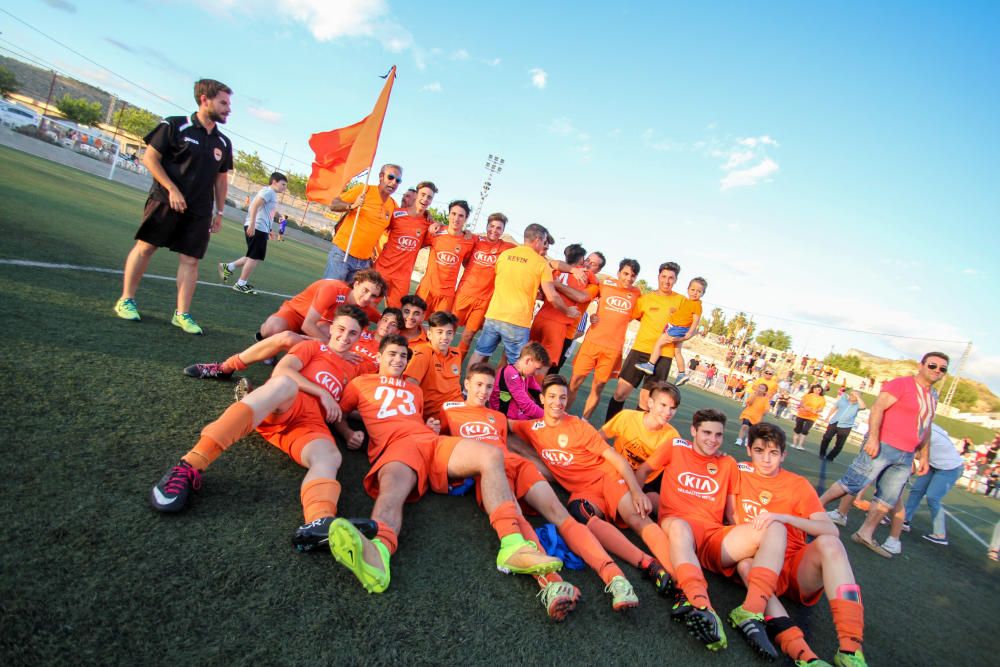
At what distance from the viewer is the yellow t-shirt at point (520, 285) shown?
17.8 ft

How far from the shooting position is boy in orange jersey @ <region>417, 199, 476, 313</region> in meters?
6.13

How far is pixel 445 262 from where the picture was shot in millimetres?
6152

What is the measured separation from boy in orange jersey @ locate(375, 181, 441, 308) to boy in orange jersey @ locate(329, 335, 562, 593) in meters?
2.68

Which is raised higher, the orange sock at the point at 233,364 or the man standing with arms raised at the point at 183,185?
the man standing with arms raised at the point at 183,185

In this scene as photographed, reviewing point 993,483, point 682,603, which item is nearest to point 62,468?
point 682,603

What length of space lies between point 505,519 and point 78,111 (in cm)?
7085

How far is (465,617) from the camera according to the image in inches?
84.2

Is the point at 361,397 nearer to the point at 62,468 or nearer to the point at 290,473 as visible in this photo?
the point at 290,473

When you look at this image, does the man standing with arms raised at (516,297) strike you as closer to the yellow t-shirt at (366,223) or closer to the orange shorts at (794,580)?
the yellow t-shirt at (366,223)

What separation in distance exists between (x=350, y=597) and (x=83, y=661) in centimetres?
86

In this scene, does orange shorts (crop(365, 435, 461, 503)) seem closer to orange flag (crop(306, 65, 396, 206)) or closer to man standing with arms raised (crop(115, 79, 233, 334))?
man standing with arms raised (crop(115, 79, 233, 334))

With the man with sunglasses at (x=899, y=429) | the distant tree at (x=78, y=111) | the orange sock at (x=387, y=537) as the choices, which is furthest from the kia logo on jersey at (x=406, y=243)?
the distant tree at (x=78, y=111)

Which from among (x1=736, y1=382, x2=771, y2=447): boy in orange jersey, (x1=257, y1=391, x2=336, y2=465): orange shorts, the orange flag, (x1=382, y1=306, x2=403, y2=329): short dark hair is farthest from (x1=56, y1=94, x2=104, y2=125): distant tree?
(x1=257, y1=391, x2=336, y2=465): orange shorts

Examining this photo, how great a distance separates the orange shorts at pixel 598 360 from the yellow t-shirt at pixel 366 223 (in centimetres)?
287
